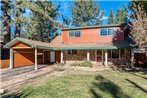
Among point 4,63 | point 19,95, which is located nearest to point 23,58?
point 4,63

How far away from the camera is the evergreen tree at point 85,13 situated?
49.4 meters

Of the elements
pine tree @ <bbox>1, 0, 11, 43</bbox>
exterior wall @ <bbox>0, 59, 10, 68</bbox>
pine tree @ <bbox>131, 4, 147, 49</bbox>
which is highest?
pine tree @ <bbox>1, 0, 11, 43</bbox>

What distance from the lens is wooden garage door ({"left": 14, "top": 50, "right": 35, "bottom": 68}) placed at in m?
27.0

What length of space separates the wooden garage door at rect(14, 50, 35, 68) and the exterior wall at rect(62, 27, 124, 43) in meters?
5.35

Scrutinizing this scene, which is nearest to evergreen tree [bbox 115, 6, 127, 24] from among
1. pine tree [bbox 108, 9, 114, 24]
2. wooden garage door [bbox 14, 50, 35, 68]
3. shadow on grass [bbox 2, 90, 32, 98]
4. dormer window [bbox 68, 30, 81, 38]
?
pine tree [bbox 108, 9, 114, 24]

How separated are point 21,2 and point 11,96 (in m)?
23.2

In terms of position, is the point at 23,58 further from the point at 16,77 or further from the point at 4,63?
the point at 16,77

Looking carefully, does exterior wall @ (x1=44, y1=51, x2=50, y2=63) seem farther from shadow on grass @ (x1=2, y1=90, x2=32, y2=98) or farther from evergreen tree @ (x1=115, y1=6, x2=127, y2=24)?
evergreen tree @ (x1=115, y1=6, x2=127, y2=24)

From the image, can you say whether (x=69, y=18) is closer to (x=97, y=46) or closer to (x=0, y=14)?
(x=0, y=14)

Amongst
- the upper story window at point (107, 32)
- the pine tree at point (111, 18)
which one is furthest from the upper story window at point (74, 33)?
the pine tree at point (111, 18)

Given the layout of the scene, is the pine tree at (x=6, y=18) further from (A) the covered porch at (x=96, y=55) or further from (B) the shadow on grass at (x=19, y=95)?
(B) the shadow on grass at (x=19, y=95)

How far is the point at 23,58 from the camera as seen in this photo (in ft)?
93.9

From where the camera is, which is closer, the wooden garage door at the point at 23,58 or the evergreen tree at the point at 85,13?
the wooden garage door at the point at 23,58

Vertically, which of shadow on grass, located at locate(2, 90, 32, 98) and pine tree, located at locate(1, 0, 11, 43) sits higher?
pine tree, located at locate(1, 0, 11, 43)
